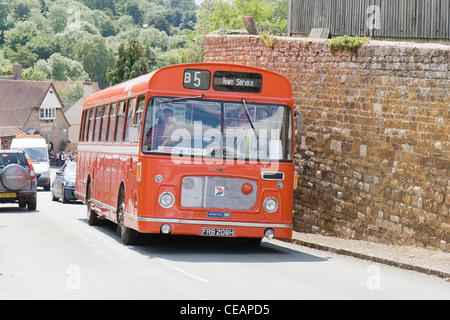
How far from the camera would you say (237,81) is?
14.1 m

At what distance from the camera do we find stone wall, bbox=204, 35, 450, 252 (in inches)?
567

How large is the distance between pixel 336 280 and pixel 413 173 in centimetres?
470

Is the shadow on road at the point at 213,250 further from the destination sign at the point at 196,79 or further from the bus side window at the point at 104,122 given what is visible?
the destination sign at the point at 196,79

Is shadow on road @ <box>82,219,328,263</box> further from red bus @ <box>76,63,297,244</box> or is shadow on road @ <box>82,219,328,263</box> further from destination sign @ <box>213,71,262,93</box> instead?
destination sign @ <box>213,71,262,93</box>

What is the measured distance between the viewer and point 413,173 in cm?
1496

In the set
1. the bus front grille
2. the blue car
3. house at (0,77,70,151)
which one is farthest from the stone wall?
house at (0,77,70,151)


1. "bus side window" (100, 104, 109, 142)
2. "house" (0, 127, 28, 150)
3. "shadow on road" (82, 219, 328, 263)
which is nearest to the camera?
"shadow on road" (82, 219, 328, 263)

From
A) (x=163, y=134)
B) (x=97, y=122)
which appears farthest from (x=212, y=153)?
(x=97, y=122)

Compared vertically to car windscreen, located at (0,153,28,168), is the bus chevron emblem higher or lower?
lower

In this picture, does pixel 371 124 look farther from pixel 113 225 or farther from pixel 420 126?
pixel 113 225

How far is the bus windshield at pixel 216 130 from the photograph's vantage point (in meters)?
13.6

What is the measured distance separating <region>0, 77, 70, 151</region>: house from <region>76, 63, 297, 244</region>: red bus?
8397cm

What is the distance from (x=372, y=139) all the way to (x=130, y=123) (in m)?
4.80

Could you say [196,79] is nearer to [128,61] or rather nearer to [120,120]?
[120,120]
